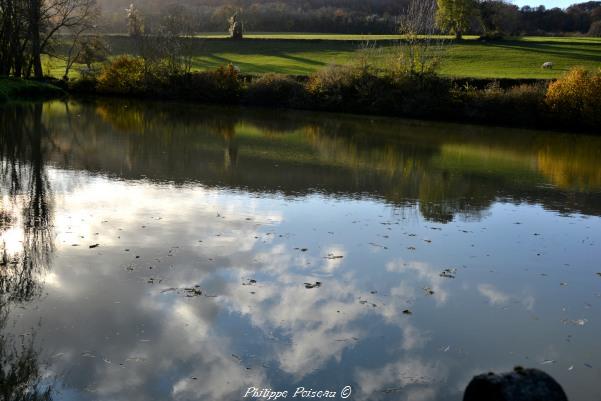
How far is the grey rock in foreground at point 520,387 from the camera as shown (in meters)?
4.35

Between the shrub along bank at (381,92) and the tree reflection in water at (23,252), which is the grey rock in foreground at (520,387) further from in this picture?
the shrub along bank at (381,92)

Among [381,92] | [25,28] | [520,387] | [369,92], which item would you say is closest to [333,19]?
[369,92]

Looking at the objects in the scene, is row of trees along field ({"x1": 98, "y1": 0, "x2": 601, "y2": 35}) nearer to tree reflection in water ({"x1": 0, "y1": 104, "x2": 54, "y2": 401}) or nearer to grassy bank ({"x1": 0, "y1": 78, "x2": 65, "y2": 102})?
grassy bank ({"x1": 0, "y1": 78, "x2": 65, "y2": 102})

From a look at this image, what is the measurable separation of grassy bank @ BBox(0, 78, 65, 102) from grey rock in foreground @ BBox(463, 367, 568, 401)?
39220 mm

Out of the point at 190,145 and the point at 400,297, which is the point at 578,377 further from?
the point at 190,145

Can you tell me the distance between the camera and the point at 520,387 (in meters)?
4.39

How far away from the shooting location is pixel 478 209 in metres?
16.2

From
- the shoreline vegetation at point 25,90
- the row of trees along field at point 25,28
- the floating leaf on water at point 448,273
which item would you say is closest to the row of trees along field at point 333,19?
the row of trees along field at point 25,28

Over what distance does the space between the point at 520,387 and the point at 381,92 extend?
4077cm

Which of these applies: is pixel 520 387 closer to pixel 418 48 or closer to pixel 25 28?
pixel 418 48

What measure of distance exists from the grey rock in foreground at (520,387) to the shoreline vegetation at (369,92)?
38037mm

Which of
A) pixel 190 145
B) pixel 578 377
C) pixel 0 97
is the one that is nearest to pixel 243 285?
pixel 578 377

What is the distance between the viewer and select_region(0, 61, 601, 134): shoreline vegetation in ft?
128

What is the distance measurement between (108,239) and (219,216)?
2777 millimetres
